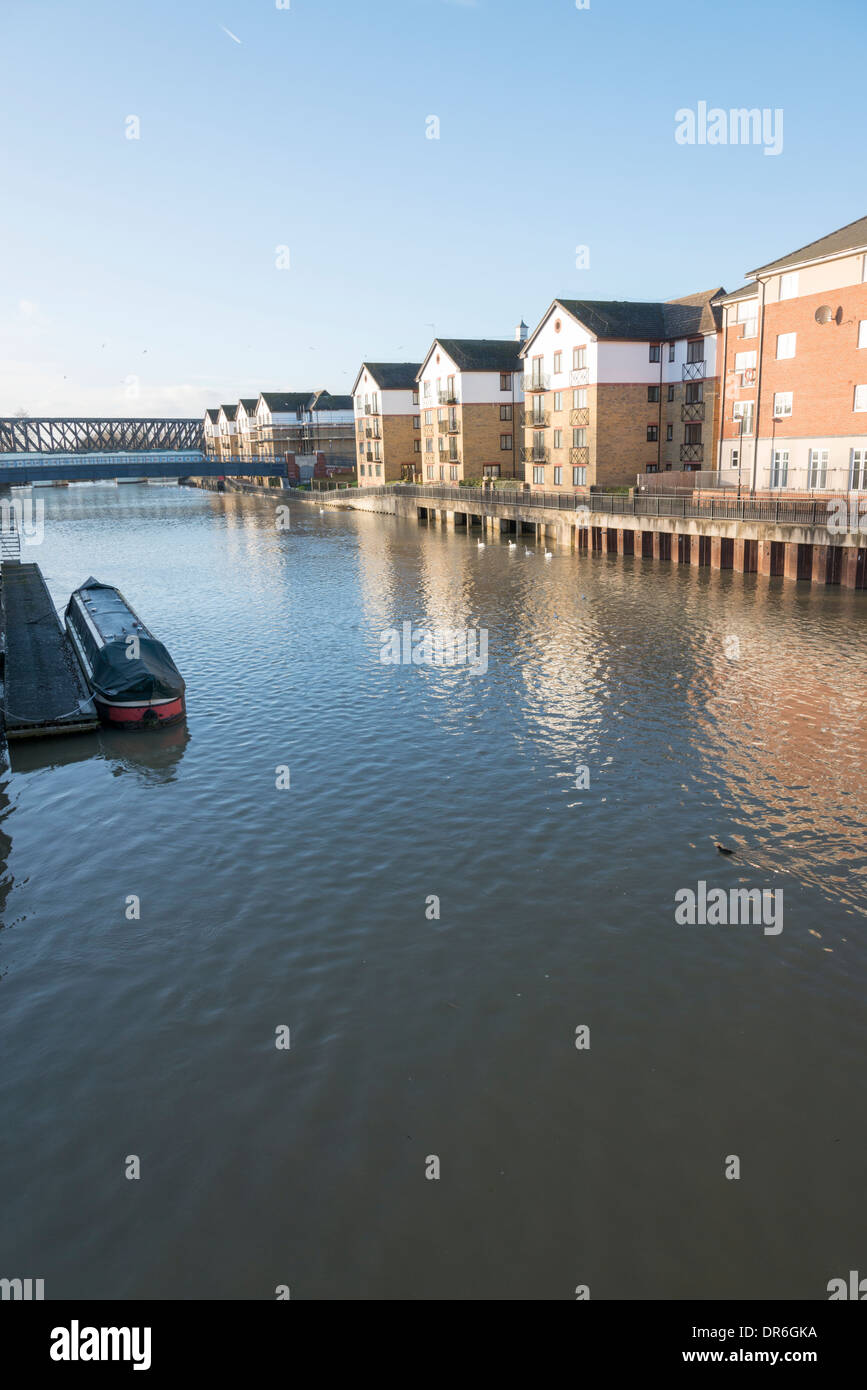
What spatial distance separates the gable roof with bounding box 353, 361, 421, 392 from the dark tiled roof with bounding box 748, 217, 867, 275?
5987cm

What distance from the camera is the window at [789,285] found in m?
49.6

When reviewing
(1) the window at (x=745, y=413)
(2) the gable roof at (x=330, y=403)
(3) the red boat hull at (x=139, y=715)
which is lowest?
(3) the red boat hull at (x=139, y=715)

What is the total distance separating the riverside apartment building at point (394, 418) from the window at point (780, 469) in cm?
5799

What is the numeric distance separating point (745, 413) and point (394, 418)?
58515 millimetres

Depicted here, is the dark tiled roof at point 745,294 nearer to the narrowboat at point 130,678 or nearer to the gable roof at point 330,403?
the narrowboat at point 130,678

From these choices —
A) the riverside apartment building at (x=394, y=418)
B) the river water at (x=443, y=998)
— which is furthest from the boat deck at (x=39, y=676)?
the riverside apartment building at (x=394, y=418)

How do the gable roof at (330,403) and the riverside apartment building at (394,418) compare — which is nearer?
the riverside apartment building at (394,418)

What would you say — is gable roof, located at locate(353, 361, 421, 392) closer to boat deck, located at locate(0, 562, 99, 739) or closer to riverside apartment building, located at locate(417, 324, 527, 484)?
riverside apartment building, located at locate(417, 324, 527, 484)

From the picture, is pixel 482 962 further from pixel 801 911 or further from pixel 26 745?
pixel 26 745

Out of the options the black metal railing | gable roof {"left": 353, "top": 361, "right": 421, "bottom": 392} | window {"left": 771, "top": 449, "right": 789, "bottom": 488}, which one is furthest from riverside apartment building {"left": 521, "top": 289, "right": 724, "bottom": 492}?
gable roof {"left": 353, "top": 361, "right": 421, "bottom": 392}

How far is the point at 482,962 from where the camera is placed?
1505 centimetres

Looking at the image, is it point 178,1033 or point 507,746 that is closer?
point 178,1033
